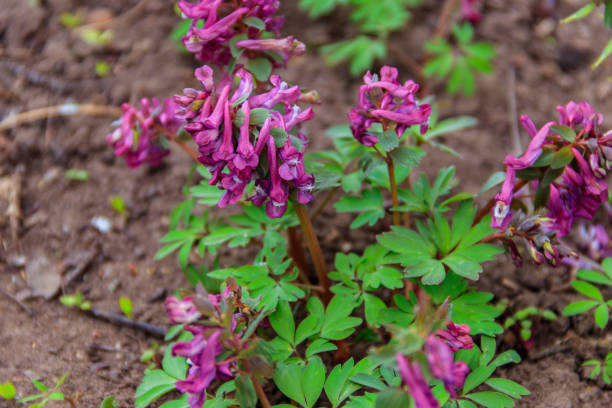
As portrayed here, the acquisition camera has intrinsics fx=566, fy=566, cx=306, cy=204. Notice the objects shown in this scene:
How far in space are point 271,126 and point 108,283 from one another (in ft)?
5.69

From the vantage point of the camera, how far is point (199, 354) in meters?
1.86

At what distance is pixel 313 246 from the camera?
8.45ft

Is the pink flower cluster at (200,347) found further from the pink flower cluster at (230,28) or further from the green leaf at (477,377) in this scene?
the pink flower cluster at (230,28)

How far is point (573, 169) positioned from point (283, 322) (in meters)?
1.34

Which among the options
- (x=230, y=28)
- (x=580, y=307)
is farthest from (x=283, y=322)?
(x=580, y=307)

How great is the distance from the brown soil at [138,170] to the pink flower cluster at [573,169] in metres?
0.77

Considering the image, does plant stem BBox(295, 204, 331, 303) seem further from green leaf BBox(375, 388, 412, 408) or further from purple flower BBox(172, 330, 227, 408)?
green leaf BBox(375, 388, 412, 408)

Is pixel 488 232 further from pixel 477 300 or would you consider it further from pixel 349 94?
pixel 349 94

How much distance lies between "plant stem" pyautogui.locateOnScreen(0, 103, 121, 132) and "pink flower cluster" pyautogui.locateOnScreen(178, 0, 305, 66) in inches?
74.4

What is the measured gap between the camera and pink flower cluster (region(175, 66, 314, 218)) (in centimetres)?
205

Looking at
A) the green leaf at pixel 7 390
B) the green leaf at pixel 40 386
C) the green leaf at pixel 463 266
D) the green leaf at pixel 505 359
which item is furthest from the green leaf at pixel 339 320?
the green leaf at pixel 7 390

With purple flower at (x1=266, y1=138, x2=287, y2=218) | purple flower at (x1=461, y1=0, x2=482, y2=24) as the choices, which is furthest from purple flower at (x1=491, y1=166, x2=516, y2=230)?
purple flower at (x1=461, y1=0, x2=482, y2=24)

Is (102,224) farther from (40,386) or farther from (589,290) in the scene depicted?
(589,290)

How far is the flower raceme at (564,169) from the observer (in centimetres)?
223
